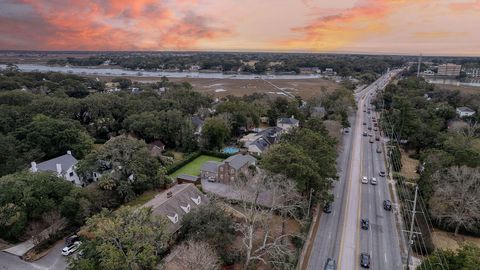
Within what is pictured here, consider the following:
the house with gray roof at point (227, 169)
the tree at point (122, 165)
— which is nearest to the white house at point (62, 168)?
the tree at point (122, 165)

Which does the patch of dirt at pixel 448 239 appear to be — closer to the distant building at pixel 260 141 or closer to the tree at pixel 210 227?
the tree at pixel 210 227

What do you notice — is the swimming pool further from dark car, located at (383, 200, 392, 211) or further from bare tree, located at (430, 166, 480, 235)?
bare tree, located at (430, 166, 480, 235)

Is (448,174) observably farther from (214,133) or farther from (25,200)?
(25,200)

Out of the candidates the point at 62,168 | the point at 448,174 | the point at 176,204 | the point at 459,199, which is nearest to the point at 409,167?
the point at 448,174

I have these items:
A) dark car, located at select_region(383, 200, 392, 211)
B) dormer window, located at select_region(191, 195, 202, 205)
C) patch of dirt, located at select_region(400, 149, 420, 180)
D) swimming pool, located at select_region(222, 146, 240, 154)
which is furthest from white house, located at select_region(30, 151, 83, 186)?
patch of dirt, located at select_region(400, 149, 420, 180)

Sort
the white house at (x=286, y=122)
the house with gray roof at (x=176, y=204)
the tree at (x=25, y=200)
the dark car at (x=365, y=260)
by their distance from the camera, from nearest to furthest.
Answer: the dark car at (x=365, y=260)
the tree at (x=25, y=200)
the house with gray roof at (x=176, y=204)
the white house at (x=286, y=122)

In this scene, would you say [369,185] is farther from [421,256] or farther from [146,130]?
[146,130]
